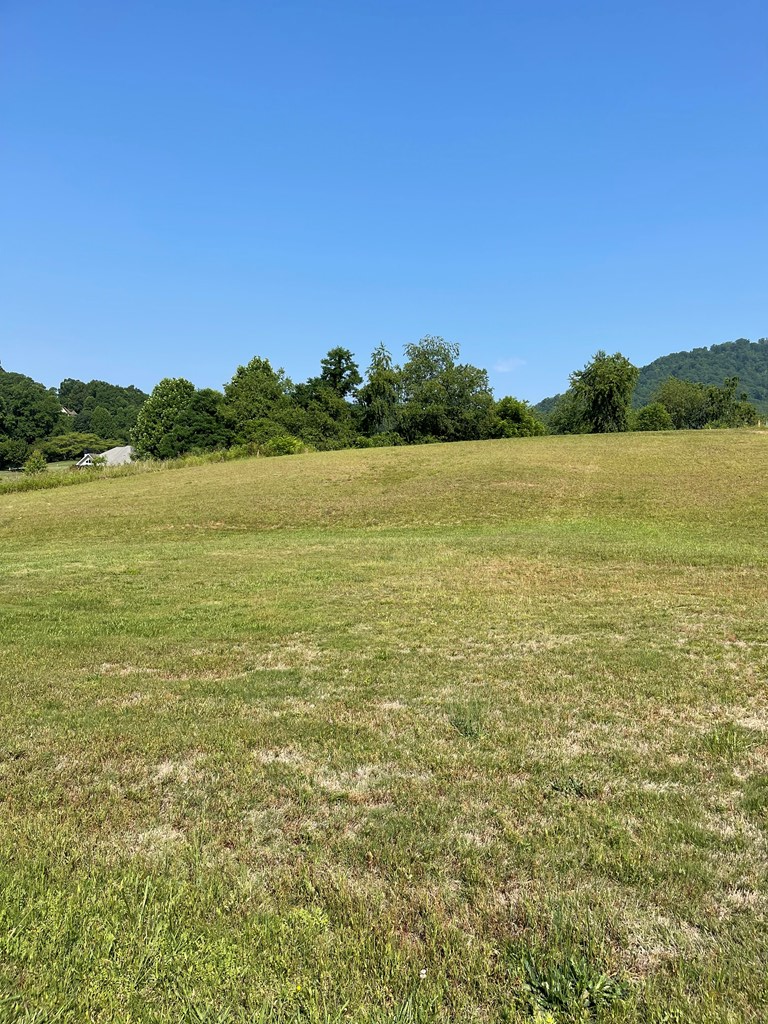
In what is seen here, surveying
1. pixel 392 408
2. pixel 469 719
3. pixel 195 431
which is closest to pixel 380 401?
pixel 392 408

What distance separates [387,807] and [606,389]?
76.2m

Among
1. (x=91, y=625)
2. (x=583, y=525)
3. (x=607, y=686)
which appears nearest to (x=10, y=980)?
(x=607, y=686)

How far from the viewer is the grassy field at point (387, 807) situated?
2.71 m

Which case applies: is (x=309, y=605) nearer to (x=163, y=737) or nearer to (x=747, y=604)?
(x=163, y=737)

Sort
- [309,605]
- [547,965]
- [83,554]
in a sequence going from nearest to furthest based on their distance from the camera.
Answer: [547,965] → [309,605] → [83,554]

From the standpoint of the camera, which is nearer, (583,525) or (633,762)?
(633,762)

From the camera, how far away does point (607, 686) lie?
6.59 m

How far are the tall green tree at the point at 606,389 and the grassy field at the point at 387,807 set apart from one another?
6682 cm

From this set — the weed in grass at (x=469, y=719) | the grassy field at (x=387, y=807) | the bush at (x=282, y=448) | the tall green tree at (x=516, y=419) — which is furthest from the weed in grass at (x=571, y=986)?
the tall green tree at (x=516, y=419)

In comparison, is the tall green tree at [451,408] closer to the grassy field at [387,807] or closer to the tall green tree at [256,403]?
the tall green tree at [256,403]

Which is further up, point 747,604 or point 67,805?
point 67,805

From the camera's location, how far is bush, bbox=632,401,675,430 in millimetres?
92938

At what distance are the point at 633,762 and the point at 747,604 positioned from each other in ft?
24.7

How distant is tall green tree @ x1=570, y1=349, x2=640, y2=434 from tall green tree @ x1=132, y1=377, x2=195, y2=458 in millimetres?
59752
